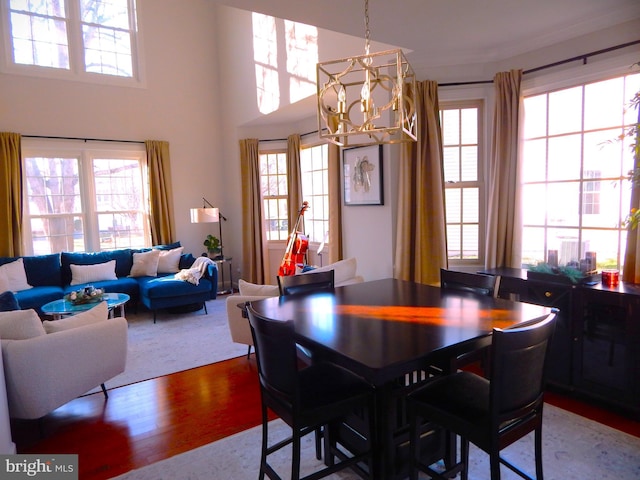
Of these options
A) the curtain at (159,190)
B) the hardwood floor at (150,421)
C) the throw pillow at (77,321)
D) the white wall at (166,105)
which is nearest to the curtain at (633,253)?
the hardwood floor at (150,421)

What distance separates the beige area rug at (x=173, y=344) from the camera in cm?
379

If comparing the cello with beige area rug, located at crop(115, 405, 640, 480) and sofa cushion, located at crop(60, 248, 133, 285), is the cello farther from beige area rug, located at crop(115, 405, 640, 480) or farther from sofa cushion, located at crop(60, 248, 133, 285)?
beige area rug, located at crop(115, 405, 640, 480)

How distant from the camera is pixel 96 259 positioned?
5.75 m

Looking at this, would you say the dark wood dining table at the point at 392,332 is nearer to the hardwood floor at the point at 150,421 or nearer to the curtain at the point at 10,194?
the hardwood floor at the point at 150,421

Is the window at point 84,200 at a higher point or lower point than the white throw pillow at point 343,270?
higher

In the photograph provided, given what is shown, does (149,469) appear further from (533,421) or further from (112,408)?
(533,421)

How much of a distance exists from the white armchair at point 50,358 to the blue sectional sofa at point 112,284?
2232 millimetres

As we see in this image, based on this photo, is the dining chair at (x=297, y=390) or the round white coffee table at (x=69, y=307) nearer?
the dining chair at (x=297, y=390)

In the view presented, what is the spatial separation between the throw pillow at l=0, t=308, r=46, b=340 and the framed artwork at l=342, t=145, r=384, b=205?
10.0ft

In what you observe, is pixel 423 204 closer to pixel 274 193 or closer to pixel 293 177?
pixel 293 177

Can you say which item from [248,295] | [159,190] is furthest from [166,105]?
[248,295]

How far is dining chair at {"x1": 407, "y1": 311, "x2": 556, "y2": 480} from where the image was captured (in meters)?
1.54

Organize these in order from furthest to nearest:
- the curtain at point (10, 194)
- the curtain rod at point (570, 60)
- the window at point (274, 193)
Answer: the window at point (274, 193), the curtain at point (10, 194), the curtain rod at point (570, 60)

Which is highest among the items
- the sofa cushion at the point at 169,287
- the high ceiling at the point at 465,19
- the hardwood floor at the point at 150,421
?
the high ceiling at the point at 465,19
